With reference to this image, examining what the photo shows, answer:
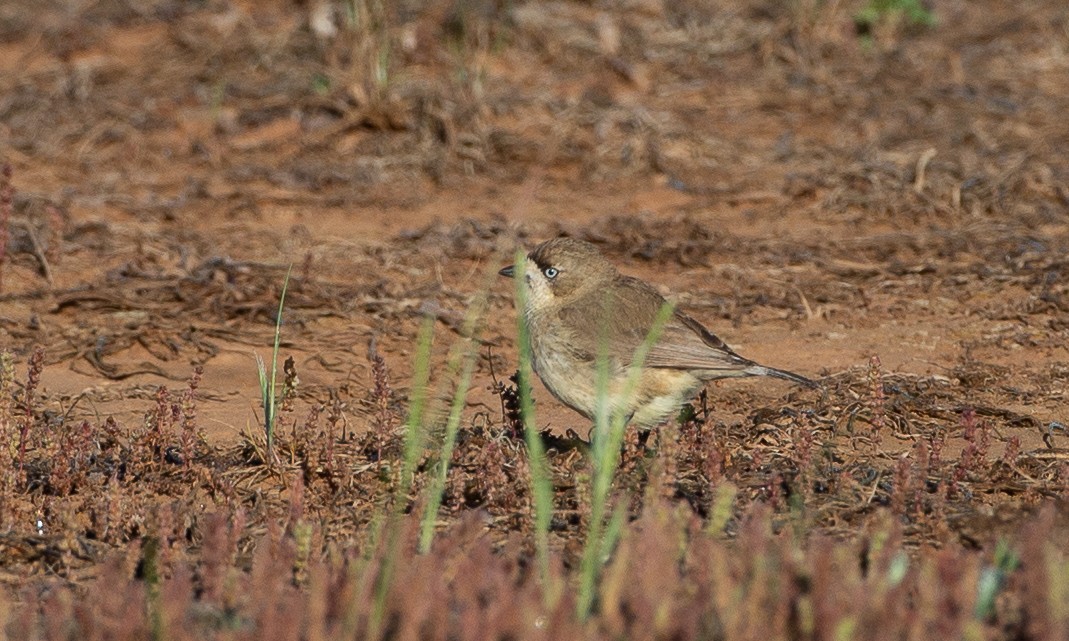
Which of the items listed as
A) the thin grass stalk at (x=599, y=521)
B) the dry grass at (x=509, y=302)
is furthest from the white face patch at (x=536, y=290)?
the thin grass stalk at (x=599, y=521)

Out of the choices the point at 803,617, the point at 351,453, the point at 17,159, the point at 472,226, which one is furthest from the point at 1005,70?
the point at 803,617

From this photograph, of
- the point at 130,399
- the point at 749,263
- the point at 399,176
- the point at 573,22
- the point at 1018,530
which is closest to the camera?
the point at 1018,530

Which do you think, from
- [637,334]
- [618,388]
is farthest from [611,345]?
[618,388]

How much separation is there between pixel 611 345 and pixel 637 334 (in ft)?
0.41

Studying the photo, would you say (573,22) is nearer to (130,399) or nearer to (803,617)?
(130,399)

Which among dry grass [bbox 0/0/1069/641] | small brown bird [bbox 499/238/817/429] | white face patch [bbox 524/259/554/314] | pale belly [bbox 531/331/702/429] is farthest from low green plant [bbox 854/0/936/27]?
pale belly [bbox 531/331/702/429]

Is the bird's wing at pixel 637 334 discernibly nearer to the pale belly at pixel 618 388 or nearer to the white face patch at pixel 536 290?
the pale belly at pixel 618 388

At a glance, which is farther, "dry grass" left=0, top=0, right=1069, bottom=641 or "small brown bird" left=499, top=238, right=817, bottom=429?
"small brown bird" left=499, top=238, right=817, bottom=429

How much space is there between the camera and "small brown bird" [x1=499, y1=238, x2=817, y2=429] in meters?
6.35

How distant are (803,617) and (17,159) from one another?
379 inches

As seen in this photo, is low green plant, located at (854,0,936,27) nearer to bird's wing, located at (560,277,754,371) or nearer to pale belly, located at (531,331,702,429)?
bird's wing, located at (560,277,754,371)

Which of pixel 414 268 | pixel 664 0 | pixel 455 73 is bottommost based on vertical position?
pixel 414 268

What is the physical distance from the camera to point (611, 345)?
653 cm

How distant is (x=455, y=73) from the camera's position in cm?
1267
